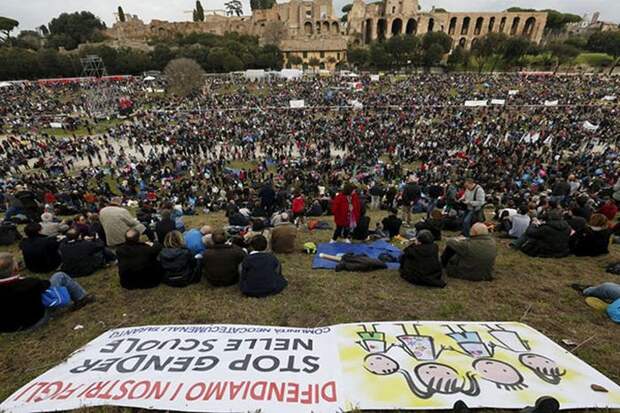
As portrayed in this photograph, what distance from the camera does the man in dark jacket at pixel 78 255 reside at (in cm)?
569

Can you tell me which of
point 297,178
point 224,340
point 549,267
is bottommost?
point 297,178

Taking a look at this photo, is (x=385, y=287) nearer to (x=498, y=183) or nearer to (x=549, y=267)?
(x=549, y=267)

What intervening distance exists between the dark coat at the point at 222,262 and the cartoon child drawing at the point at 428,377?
269 centimetres

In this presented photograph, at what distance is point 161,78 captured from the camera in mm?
58625

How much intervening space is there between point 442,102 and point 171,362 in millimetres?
45589

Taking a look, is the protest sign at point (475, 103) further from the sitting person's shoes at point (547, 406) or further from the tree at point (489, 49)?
the sitting person's shoes at point (547, 406)

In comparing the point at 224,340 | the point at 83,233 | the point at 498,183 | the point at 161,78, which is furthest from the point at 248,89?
the point at 224,340

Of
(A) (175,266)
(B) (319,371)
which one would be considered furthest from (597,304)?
(A) (175,266)

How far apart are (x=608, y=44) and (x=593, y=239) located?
9273 centimetres

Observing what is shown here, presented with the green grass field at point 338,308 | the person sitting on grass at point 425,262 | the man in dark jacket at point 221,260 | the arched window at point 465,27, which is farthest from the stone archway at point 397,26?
the man in dark jacket at point 221,260

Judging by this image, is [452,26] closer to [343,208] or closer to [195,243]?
[343,208]

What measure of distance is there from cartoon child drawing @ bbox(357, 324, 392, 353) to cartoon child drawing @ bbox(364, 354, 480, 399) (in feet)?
0.38

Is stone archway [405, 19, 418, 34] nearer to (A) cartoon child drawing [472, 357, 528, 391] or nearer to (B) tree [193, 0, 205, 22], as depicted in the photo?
(B) tree [193, 0, 205, 22]

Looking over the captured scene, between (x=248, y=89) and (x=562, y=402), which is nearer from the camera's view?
(x=562, y=402)
